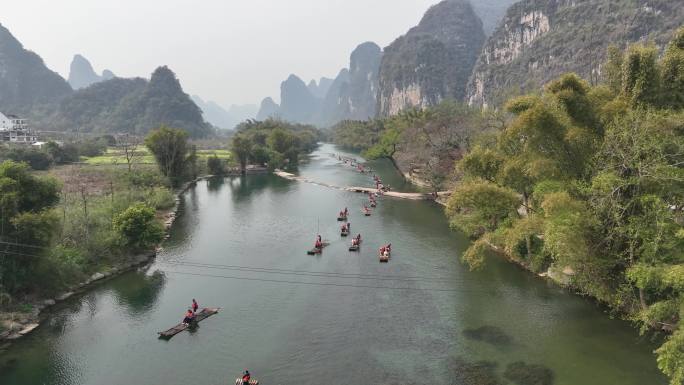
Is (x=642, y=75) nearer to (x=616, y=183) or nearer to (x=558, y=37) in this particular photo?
(x=616, y=183)

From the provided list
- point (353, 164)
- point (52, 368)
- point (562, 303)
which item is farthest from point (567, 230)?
point (353, 164)

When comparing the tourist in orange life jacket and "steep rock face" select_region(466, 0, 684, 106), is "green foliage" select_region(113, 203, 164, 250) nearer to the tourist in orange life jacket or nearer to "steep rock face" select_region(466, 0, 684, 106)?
the tourist in orange life jacket

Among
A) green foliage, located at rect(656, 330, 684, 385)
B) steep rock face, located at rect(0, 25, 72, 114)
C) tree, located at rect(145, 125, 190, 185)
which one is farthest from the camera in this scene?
steep rock face, located at rect(0, 25, 72, 114)

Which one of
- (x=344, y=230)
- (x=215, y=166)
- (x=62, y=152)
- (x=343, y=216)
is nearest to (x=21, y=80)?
(x=62, y=152)

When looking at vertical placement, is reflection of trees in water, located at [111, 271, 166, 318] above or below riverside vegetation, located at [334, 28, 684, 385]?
below

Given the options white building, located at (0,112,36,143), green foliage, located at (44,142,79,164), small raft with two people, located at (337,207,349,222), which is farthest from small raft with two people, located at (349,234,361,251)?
white building, located at (0,112,36,143)

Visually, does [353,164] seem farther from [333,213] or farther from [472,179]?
[472,179]

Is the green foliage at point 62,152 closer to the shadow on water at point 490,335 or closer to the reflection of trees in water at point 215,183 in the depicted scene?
the reflection of trees in water at point 215,183
